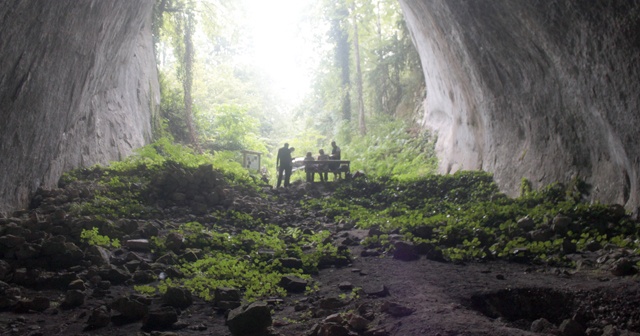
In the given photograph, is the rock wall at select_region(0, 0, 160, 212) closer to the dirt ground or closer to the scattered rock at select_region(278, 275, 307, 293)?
the dirt ground

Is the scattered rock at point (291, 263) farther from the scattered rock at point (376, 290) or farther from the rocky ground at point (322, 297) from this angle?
the scattered rock at point (376, 290)

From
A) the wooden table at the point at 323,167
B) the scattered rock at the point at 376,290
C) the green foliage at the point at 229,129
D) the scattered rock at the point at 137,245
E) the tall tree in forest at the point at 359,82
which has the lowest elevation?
the scattered rock at the point at 376,290

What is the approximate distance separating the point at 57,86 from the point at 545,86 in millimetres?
8133

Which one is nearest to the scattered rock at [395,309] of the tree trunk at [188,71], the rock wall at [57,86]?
the rock wall at [57,86]

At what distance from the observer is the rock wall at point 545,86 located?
641 centimetres

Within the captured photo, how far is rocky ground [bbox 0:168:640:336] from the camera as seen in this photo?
→ 13.6 ft

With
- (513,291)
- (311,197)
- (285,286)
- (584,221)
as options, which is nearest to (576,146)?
(584,221)

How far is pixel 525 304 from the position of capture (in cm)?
477

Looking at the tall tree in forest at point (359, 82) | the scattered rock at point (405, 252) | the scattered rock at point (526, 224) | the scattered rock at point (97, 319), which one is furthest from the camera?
the tall tree in forest at point (359, 82)

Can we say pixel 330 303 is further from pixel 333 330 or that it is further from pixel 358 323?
pixel 333 330

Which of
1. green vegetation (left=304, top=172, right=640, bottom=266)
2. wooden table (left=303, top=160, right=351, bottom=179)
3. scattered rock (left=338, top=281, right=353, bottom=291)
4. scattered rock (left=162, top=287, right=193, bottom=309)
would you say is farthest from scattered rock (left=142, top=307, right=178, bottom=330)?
wooden table (left=303, top=160, right=351, bottom=179)

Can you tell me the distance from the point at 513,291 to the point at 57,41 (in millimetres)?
7414

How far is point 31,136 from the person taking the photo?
7.95m

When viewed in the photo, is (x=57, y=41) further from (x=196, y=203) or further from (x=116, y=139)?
(x=116, y=139)
